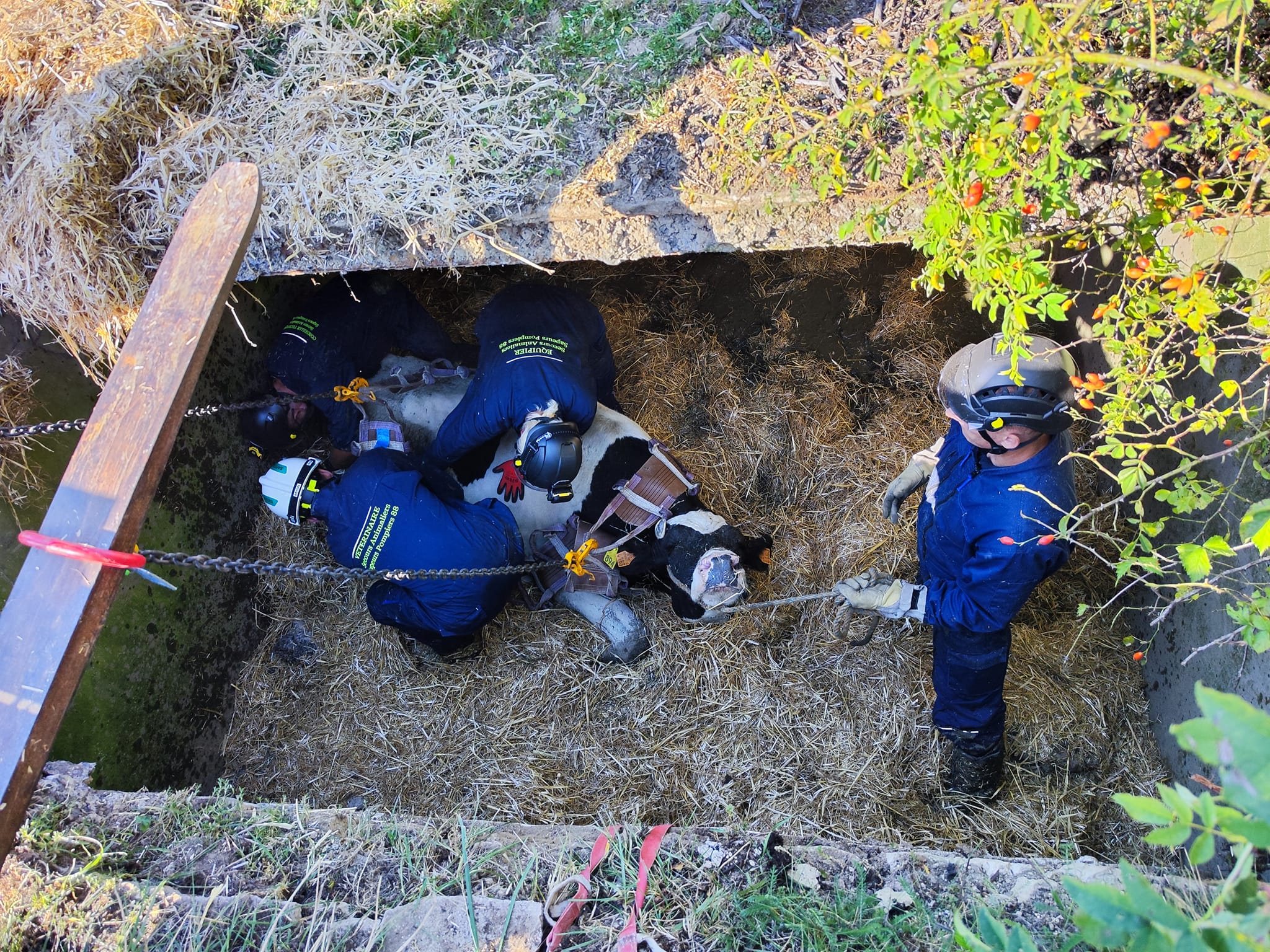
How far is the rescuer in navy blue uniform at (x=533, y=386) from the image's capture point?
3.87 meters

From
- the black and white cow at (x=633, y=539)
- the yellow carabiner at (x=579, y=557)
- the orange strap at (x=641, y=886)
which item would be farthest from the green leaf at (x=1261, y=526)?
the yellow carabiner at (x=579, y=557)

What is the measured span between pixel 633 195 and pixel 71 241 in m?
2.70

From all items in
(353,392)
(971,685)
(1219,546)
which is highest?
(1219,546)

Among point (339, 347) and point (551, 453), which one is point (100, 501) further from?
point (339, 347)

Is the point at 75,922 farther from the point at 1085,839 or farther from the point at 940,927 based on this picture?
the point at 1085,839

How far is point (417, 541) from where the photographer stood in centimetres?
409

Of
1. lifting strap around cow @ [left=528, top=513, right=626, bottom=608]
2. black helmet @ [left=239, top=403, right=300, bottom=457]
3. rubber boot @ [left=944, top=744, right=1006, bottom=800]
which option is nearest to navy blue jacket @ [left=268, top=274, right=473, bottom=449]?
black helmet @ [left=239, top=403, right=300, bottom=457]

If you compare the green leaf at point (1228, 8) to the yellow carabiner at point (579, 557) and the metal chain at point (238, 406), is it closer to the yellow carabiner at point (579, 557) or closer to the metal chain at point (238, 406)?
the yellow carabiner at point (579, 557)

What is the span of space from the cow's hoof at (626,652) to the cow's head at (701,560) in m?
0.31

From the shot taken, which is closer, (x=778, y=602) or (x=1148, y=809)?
(x=1148, y=809)

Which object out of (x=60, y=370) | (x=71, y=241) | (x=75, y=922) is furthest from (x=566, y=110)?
(x=75, y=922)

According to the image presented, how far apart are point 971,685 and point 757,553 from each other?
1.42 meters

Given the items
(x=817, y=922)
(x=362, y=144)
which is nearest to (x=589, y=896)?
(x=817, y=922)

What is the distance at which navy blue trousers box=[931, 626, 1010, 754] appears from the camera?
3479 mm
